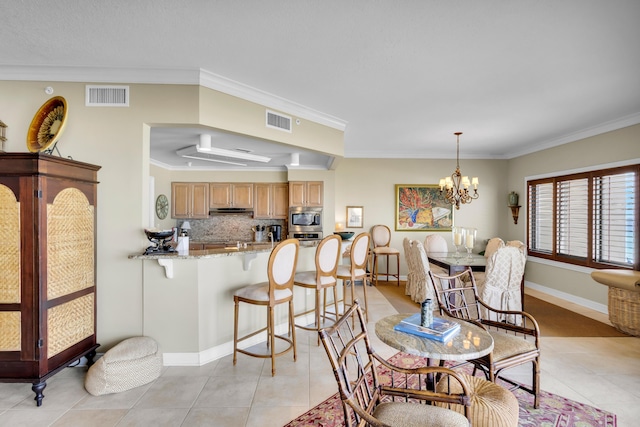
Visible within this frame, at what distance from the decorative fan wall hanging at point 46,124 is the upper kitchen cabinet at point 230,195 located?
394 cm

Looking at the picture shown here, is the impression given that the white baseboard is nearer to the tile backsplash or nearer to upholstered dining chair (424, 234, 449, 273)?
upholstered dining chair (424, 234, 449, 273)

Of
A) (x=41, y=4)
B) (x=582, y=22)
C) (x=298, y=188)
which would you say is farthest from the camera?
(x=298, y=188)

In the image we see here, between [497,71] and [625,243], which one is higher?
[497,71]

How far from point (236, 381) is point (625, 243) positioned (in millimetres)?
5030

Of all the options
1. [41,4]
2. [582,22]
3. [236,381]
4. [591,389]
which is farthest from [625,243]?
[41,4]

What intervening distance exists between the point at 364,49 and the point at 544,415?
2.85m

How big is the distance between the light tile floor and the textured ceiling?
101 inches

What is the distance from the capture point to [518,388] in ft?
7.54

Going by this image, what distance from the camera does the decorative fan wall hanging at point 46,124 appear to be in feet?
8.86

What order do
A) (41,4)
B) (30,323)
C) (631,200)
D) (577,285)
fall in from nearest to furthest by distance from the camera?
(41,4)
(30,323)
(631,200)
(577,285)

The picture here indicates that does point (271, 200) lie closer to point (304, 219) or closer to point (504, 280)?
point (304, 219)

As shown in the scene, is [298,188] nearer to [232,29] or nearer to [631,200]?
[232,29]

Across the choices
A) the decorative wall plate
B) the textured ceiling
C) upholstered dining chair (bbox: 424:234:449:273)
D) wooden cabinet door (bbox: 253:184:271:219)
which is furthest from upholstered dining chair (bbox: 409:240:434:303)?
the decorative wall plate

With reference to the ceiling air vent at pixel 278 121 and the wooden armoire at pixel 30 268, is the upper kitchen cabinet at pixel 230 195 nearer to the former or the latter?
the ceiling air vent at pixel 278 121
